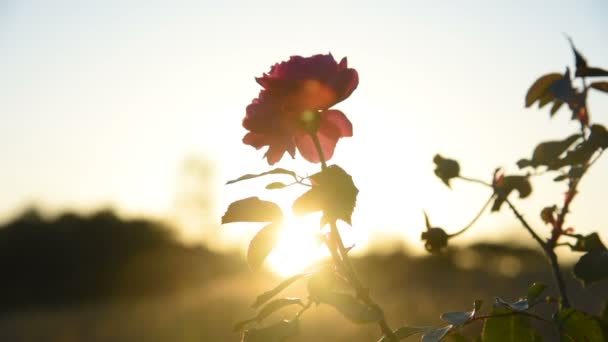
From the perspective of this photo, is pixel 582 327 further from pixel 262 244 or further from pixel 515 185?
pixel 262 244

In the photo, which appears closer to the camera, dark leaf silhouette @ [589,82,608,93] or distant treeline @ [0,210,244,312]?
dark leaf silhouette @ [589,82,608,93]

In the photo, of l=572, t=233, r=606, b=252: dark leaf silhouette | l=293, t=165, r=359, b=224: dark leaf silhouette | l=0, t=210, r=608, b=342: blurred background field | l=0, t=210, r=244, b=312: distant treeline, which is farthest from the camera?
l=0, t=210, r=244, b=312: distant treeline

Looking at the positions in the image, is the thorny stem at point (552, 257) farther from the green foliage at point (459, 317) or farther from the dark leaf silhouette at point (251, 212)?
the dark leaf silhouette at point (251, 212)

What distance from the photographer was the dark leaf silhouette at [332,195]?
0.44 metres

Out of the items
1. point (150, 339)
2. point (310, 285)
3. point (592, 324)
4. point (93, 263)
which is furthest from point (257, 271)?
point (93, 263)

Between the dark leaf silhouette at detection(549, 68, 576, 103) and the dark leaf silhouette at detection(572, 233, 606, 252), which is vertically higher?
the dark leaf silhouette at detection(549, 68, 576, 103)

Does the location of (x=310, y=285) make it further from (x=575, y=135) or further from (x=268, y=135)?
(x=575, y=135)

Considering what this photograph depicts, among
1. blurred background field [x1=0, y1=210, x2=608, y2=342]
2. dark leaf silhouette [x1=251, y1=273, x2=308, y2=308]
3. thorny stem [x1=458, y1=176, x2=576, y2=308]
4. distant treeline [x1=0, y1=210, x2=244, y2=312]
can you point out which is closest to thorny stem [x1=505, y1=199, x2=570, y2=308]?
thorny stem [x1=458, y1=176, x2=576, y2=308]

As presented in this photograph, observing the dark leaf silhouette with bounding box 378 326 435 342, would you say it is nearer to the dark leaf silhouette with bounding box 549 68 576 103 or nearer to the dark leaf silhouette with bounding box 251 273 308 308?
the dark leaf silhouette with bounding box 251 273 308 308

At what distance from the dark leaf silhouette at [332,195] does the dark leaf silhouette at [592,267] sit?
19 centimetres

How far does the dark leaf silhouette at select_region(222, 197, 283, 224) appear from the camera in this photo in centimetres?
51

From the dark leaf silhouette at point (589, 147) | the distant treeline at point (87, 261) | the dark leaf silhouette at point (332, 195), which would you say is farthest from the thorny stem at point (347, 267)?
the distant treeline at point (87, 261)

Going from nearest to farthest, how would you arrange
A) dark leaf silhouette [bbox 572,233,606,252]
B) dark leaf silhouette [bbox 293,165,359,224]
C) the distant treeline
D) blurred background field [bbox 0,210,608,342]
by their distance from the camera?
dark leaf silhouette [bbox 293,165,359,224] < dark leaf silhouette [bbox 572,233,606,252] < blurred background field [bbox 0,210,608,342] < the distant treeline

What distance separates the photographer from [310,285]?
467 millimetres
